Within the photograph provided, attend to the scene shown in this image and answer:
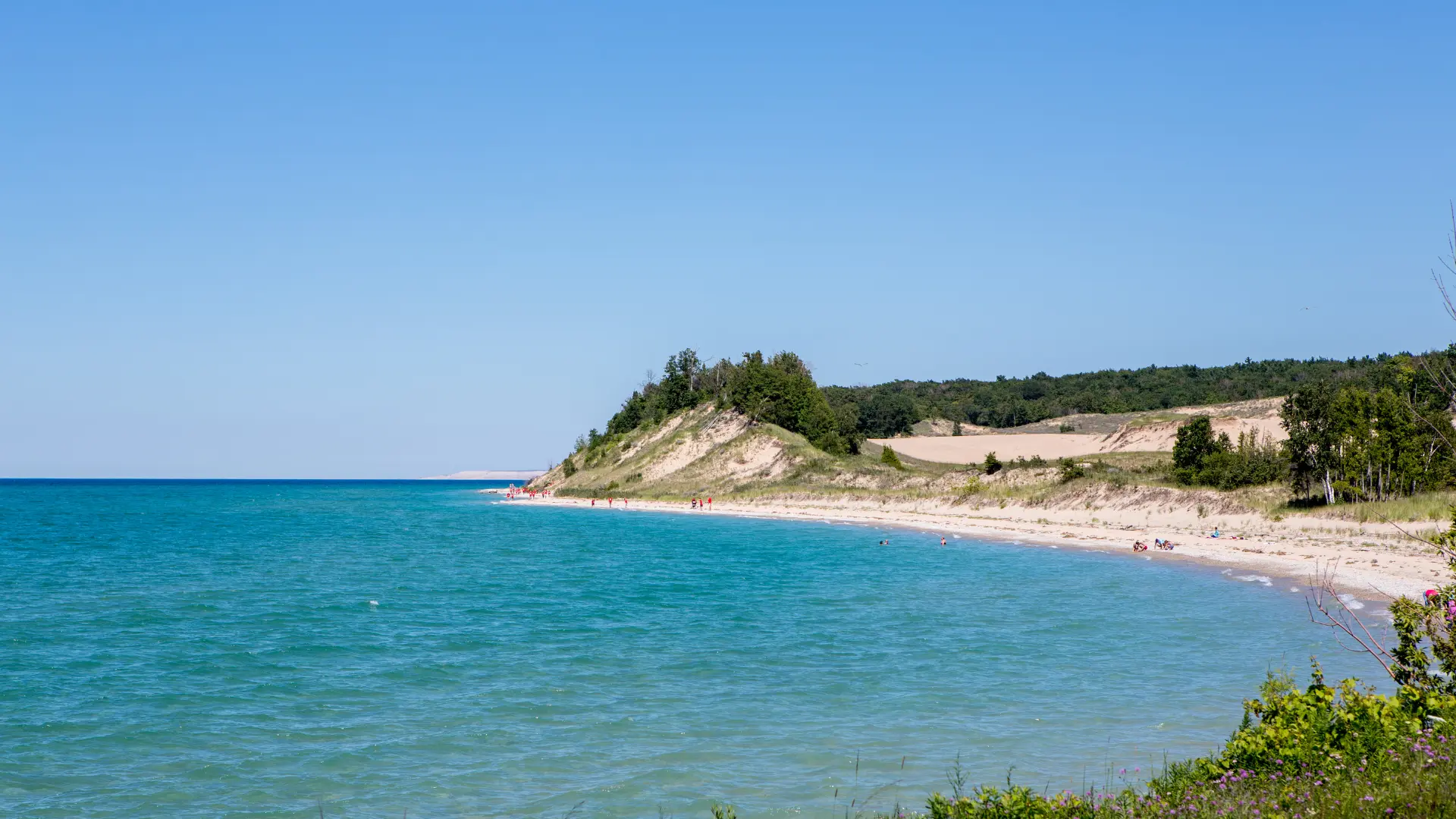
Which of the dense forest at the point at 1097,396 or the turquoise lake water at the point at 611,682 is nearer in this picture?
the turquoise lake water at the point at 611,682

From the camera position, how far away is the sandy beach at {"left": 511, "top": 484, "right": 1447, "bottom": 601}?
32406 mm

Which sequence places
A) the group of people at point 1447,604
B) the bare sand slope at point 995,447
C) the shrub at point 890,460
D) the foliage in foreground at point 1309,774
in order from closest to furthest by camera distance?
the foliage in foreground at point 1309,774
the group of people at point 1447,604
the shrub at point 890,460
the bare sand slope at point 995,447

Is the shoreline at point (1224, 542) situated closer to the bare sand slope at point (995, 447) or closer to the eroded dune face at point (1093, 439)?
the eroded dune face at point (1093, 439)

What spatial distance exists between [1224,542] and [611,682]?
35.7 metres

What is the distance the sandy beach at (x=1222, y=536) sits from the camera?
106 feet

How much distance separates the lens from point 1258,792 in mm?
8984

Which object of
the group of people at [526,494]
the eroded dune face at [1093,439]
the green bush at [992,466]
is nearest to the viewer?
the green bush at [992,466]

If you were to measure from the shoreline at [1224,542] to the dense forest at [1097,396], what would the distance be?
74.3 metres

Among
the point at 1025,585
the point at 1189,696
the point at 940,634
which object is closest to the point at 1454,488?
the point at 1025,585

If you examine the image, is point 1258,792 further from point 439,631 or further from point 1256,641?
A: point 439,631

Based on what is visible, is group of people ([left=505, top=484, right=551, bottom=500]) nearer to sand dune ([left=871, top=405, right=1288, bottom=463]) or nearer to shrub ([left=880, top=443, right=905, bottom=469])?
sand dune ([left=871, top=405, right=1288, bottom=463])

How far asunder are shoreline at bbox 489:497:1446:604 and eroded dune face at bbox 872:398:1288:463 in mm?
32444

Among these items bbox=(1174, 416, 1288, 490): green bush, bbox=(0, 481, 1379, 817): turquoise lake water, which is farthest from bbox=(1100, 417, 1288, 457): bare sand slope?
bbox=(0, 481, 1379, 817): turquoise lake water

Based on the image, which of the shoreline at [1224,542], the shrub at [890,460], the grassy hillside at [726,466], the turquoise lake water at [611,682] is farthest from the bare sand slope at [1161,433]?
the turquoise lake water at [611,682]
